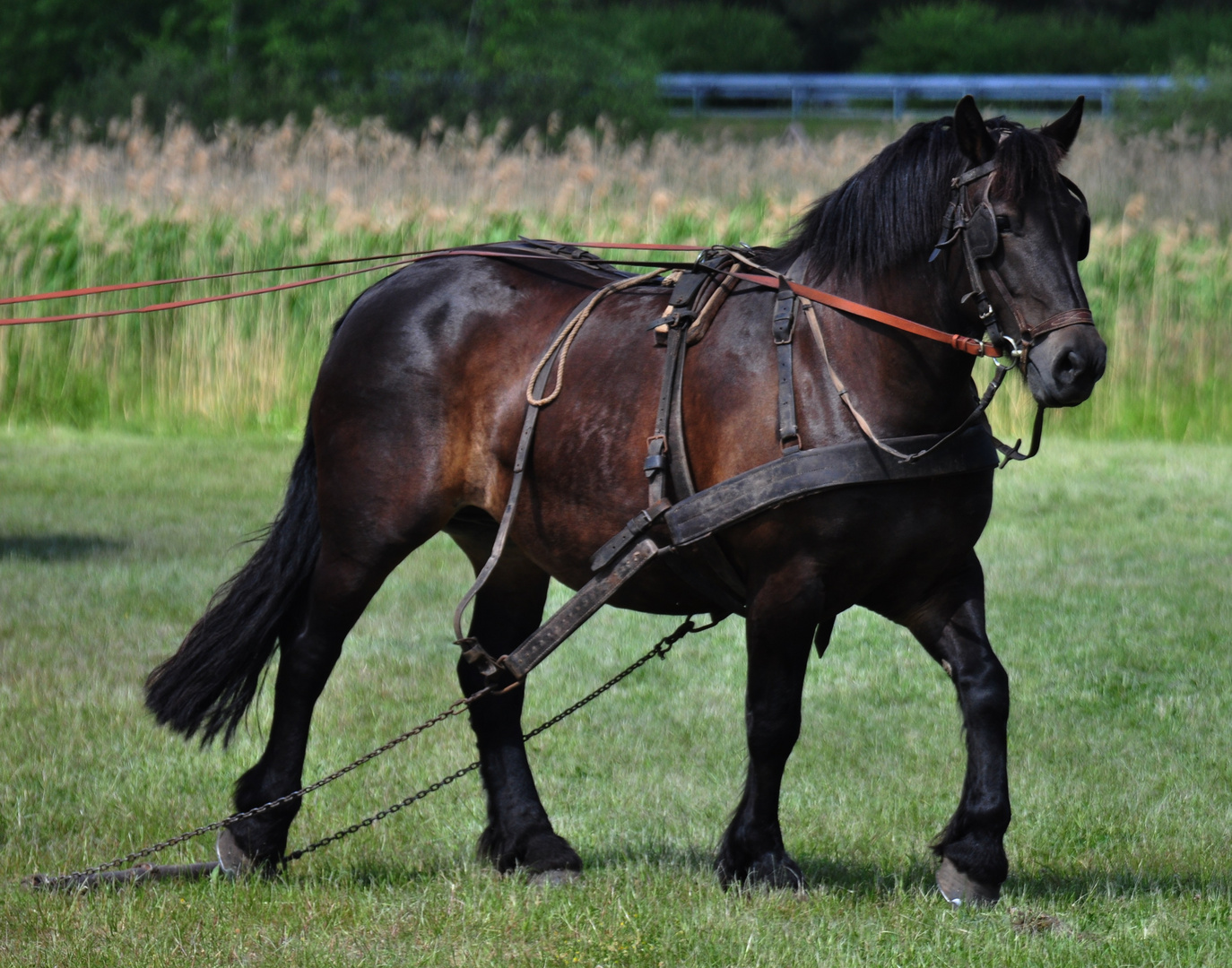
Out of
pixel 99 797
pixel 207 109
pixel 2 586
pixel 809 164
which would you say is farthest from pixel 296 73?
pixel 99 797

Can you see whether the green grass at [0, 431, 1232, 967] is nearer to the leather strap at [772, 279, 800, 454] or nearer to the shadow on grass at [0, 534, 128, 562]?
the shadow on grass at [0, 534, 128, 562]

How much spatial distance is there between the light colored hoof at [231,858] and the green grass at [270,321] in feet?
29.0

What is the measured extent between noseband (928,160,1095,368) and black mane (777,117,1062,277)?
52 mm

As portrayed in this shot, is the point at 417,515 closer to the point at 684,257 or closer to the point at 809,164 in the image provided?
the point at 684,257

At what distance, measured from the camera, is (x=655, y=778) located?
547cm

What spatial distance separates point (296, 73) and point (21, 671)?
24616 mm

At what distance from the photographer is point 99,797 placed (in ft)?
16.7

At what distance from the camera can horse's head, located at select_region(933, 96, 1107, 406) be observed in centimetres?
342

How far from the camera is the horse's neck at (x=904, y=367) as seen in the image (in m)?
3.75

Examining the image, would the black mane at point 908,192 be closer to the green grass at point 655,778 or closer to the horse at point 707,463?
the horse at point 707,463

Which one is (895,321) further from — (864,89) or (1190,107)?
(864,89)

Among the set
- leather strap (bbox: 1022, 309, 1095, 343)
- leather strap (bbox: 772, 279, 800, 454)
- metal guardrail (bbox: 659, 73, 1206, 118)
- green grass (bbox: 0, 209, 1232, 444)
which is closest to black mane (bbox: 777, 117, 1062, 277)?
leather strap (bbox: 772, 279, 800, 454)

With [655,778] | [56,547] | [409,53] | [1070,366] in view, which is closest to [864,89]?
[409,53]

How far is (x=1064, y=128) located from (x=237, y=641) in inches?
108
